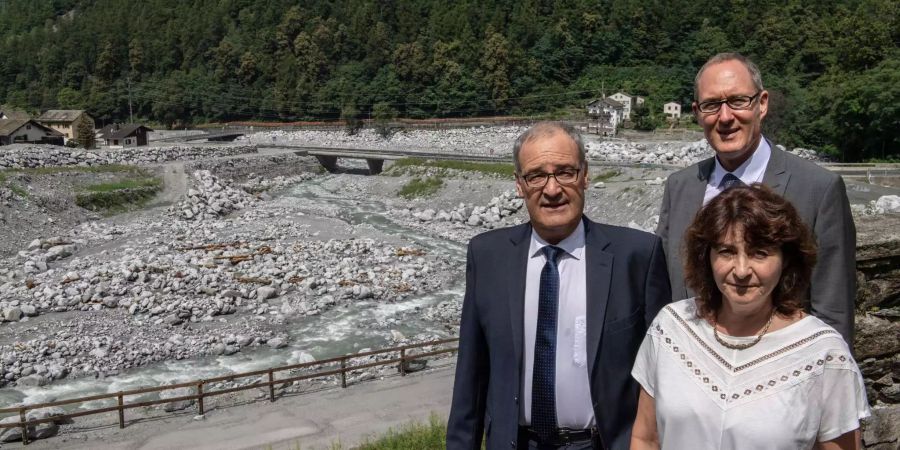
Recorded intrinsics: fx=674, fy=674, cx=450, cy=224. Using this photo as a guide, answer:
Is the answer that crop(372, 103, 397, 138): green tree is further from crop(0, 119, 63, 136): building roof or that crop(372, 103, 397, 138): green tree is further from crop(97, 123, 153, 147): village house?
crop(0, 119, 63, 136): building roof

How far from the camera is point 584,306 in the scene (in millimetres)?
3258

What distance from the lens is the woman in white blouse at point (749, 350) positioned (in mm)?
2434

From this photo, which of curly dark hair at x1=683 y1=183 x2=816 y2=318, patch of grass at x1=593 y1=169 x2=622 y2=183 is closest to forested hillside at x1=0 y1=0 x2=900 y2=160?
patch of grass at x1=593 y1=169 x2=622 y2=183

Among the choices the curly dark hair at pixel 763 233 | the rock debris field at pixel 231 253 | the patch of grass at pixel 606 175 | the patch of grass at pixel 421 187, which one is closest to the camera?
the curly dark hair at pixel 763 233

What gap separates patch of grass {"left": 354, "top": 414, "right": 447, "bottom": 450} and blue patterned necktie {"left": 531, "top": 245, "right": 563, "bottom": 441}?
4838 millimetres

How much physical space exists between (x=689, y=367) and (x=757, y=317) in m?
0.33

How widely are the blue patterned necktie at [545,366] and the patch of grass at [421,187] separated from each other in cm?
4009

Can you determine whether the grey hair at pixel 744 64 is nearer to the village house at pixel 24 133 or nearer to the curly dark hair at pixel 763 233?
the curly dark hair at pixel 763 233

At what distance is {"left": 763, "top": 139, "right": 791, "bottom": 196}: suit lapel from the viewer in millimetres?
3230

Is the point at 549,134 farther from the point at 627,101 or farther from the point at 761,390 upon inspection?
the point at 627,101

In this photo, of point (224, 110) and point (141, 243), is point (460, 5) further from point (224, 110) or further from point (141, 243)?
point (141, 243)

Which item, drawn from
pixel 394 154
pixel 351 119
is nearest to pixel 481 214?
pixel 394 154

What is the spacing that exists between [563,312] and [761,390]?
1.02m

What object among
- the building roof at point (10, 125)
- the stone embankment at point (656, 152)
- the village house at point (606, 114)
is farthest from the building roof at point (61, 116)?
the stone embankment at point (656, 152)
